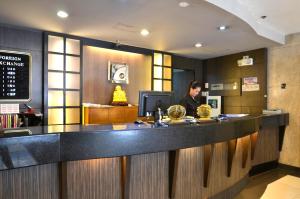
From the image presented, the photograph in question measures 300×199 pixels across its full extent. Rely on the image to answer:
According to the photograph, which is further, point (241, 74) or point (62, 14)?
point (241, 74)

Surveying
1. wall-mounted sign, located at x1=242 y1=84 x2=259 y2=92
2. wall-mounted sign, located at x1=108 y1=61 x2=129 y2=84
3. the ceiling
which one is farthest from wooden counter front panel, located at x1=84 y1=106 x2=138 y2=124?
wall-mounted sign, located at x1=242 y1=84 x2=259 y2=92

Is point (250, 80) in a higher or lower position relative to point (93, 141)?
higher

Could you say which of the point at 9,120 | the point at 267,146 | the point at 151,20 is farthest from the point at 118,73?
the point at 267,146

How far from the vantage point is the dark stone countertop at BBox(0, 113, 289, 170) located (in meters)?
1.59

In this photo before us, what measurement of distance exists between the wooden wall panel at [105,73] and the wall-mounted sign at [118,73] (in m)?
0.10

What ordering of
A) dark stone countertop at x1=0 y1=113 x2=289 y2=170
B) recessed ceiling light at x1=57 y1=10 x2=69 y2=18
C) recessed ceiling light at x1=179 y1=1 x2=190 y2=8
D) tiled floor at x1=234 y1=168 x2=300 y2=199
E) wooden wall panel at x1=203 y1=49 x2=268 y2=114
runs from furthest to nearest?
1. wooden wall panel at x1=203 y1=49 x2=268 y2=114
2. tiled floor at x1=234 y1=168 x2=300 y2=199
3. recessed ceiling light at x1=57 y1=10 x2=69 y2=18
4. recessed ceiling light at x1=179 y1=1 x2=190 y2=8
5. dark stone countertop at x1=0 y1=113 x2=289 y2=170

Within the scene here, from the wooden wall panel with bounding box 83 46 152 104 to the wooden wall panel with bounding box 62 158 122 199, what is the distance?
318 centimetres

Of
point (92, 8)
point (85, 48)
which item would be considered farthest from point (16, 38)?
point (92, 8)

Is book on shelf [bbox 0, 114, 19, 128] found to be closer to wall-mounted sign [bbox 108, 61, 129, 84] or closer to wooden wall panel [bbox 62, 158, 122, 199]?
wall-mounted sign [bbox 108, 61, 129, 84]

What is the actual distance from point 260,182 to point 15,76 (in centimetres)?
495

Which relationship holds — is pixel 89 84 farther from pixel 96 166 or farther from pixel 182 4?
pixel 96 166

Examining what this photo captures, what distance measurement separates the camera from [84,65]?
5.08 m

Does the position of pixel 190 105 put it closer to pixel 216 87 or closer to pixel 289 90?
pixel 289 90

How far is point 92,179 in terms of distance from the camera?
6.77ft
